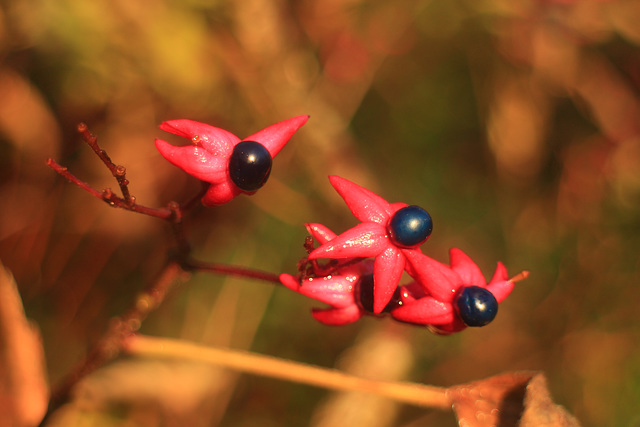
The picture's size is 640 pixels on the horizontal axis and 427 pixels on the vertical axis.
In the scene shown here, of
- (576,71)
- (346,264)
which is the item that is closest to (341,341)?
(346,264)

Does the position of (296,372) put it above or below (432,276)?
below

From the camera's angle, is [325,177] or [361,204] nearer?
[361,204]

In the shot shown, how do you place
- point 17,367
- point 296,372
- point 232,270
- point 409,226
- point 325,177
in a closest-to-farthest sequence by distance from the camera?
point 409,226 < point 232,270 < point 296,372 < point 17,367 < point 325,177

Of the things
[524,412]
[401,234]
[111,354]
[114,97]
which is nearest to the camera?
[401,234]

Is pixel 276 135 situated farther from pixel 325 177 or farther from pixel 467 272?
pixel 325 177

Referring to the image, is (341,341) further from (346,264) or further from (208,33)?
(208,33)

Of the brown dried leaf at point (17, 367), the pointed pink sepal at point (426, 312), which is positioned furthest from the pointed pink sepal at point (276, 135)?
the brown dried leaf at point (17, 367)

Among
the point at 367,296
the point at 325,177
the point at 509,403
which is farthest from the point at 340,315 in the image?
the point at 325,177
